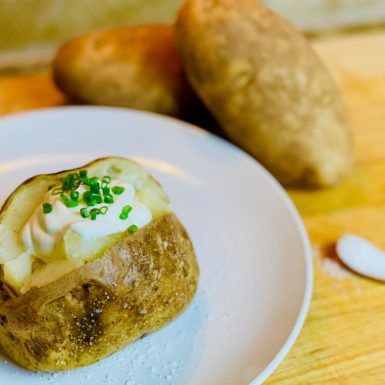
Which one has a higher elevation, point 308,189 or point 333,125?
point 333,125

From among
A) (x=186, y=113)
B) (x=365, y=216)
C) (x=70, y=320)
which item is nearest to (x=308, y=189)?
(x=365, y=216)

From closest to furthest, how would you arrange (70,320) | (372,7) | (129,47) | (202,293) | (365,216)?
(70,320) → (202,293) → (365,216) → (129,47) → (372,7)

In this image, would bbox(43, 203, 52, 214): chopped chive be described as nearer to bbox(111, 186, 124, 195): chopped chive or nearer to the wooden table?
bbox(111, 186, 124, 195): chopped chive

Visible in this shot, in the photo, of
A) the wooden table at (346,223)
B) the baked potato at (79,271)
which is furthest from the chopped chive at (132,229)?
the wooden table at (346,223)

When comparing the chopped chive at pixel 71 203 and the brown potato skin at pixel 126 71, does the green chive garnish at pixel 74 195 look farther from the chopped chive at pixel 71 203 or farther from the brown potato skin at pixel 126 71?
the brown potato skin at pixel 126 71

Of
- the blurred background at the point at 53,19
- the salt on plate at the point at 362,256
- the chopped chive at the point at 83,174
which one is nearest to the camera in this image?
the chopped chive at the point at 83,174

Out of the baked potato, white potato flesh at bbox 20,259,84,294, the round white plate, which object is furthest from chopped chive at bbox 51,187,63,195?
the round white plate

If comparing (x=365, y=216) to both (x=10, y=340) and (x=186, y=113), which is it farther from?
(x=10, y=340)
